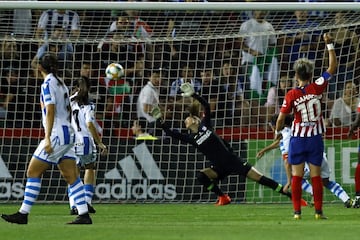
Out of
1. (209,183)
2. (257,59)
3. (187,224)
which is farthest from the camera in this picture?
(257,59)

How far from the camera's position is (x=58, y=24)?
63.5 feet

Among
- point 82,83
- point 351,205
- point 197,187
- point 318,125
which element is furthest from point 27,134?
point 318,125

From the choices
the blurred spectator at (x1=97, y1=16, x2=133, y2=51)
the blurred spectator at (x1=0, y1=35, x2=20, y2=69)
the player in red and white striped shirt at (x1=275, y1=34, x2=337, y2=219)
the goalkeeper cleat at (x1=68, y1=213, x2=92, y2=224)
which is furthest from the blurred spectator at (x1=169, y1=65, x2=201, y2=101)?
the goalkeeper cleat at (x1=68, y1=213, x2=92, y2=224)

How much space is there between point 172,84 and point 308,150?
6.90 metres

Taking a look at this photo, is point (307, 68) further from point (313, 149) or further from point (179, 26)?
point (179, 26)

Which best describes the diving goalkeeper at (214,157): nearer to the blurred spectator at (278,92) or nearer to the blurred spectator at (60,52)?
the blurred spectator at (278,92)

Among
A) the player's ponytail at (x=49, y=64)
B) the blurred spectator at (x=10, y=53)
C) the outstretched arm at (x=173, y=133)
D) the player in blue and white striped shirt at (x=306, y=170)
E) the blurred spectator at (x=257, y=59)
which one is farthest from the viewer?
the blurred spectator at (x=10, y=53)

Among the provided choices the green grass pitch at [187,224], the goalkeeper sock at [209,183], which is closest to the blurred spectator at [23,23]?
the green grass pitch at [187,224]

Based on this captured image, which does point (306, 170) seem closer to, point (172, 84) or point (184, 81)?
point (184, 81)

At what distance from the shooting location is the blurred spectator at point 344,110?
19.3 meters

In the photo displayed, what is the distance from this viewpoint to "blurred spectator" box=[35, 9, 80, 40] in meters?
19.3

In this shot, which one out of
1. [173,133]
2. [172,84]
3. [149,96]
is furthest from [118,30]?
[173,133]

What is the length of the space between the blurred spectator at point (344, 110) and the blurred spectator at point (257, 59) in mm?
1221

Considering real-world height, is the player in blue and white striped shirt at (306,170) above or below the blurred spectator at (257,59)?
below
